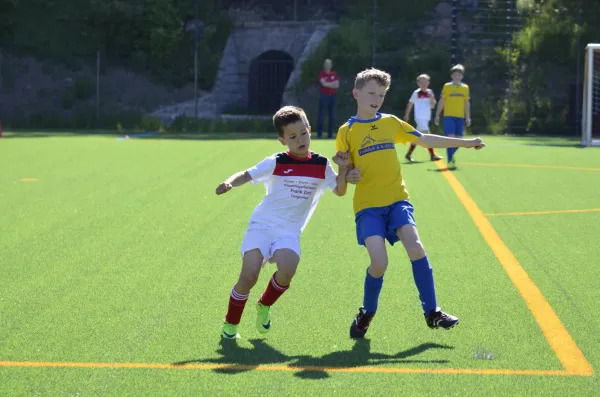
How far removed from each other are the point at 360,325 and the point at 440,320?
473mm

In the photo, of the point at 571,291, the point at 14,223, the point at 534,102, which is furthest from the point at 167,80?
the point at 571,291

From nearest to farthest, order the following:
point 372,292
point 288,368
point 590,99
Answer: point 288,368 → point 372,292 → point 590,99

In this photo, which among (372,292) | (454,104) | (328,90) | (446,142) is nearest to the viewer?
(372,292)

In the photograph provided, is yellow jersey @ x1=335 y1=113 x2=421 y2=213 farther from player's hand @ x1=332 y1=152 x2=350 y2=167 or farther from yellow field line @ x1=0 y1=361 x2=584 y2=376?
yellow field line @ x1=0 y1=361 x2=584 y2=376

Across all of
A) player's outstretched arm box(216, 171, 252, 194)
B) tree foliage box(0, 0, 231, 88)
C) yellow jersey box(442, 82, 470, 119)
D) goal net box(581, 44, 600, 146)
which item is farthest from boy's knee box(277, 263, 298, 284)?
→ tree foliage box(0, 0, 231, 88)

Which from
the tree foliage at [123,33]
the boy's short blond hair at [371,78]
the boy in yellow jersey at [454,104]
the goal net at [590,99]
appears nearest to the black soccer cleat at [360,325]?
the boy's short blond hair at [371,78]

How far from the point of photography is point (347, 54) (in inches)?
1344

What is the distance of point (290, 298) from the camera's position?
7.21m

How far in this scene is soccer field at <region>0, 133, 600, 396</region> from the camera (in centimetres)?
532

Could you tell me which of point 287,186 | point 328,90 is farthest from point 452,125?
point 287,186

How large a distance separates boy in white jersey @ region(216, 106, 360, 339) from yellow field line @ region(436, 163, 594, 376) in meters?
1.50

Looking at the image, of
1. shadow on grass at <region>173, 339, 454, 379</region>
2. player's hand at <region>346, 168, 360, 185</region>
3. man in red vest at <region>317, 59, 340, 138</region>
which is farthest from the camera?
man in red vest at <region>317, 59, 340, 138</region>

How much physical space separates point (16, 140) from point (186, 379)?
20.4m

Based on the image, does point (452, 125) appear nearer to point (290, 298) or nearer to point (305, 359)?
point (290, 298)
